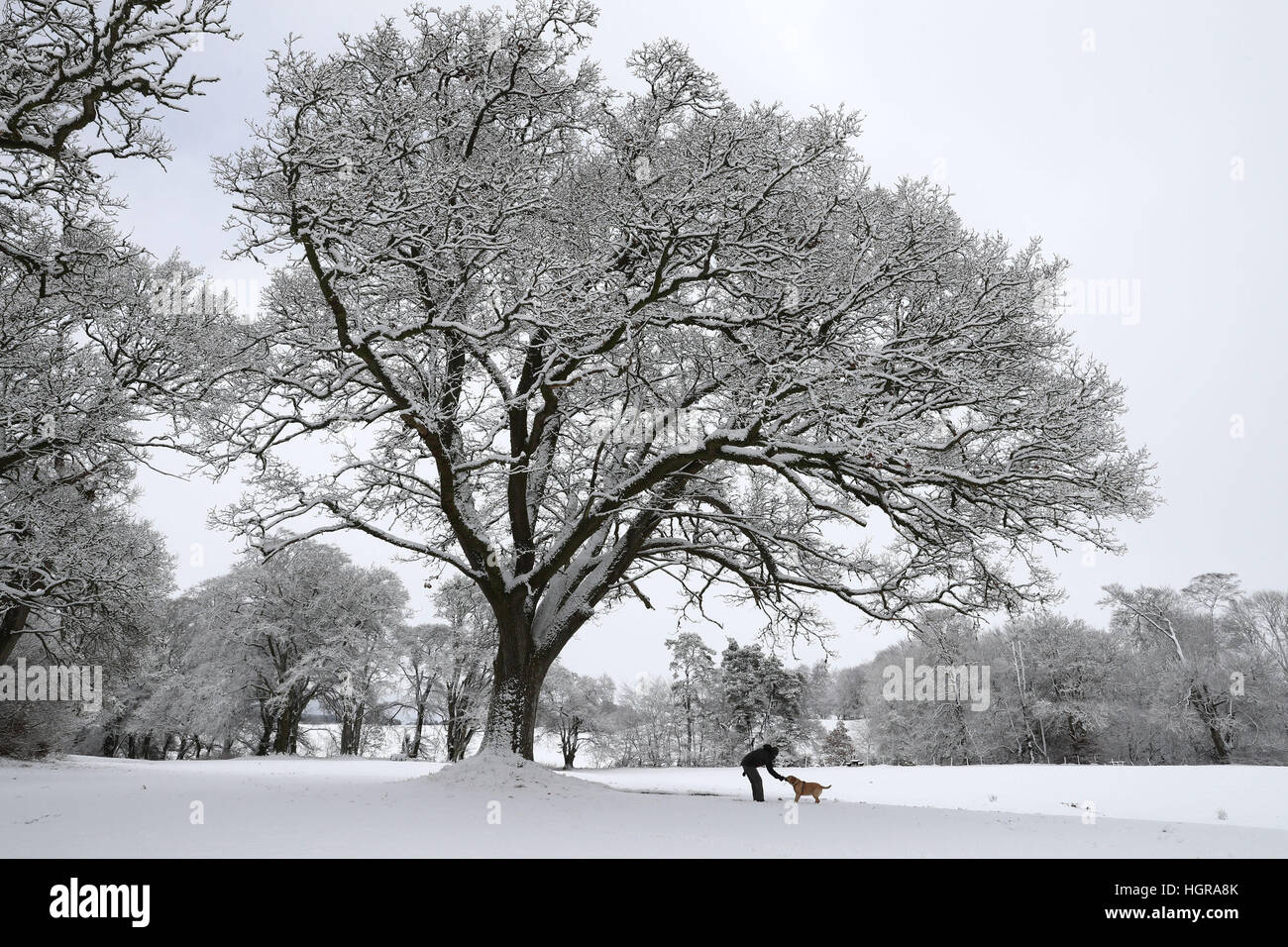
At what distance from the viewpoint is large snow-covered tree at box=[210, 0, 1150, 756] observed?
9391 mm

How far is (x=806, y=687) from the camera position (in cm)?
4756

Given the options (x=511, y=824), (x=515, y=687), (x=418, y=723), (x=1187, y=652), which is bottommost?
(x=418, y=723)

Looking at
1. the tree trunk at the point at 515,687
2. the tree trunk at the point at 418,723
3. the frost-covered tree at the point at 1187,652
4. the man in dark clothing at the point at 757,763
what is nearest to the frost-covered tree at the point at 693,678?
the tree trunk at the point at 418,723

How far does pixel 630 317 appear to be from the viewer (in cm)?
995

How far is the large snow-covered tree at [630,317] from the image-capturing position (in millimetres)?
9391

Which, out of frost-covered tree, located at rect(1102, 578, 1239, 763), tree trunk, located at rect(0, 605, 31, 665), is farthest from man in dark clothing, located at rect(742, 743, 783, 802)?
frost-covered tree, located at rect(1102, 578, 1239, 763)

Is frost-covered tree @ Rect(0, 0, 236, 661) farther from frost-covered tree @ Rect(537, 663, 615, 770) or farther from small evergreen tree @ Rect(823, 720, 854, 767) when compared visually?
small evergreen tree @ Rect(823, 720, 854, 767)

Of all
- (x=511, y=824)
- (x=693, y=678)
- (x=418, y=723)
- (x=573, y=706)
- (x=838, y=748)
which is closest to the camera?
(x=511, y=824)

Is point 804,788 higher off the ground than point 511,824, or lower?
lower

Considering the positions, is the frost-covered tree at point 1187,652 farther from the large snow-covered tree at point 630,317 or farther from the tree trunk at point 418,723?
the tree trunk at point 418,723

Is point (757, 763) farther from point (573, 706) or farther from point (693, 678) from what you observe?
point (693, 678)

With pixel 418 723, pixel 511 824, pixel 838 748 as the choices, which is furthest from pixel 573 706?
pixel 511 824

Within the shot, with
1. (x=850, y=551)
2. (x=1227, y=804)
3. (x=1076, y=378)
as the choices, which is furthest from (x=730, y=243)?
(x=1227, y=804)
